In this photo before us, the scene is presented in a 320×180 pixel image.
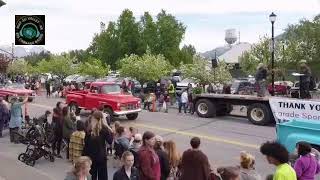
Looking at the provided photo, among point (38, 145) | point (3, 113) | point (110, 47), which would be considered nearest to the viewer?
point (38, 145)

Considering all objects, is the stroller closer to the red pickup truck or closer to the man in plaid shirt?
the man in plaid shirt

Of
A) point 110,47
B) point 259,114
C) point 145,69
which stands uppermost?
point 110,47

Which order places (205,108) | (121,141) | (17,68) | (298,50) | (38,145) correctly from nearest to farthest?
(121,141), (38,145), (205,108), (298,50), (17,68)

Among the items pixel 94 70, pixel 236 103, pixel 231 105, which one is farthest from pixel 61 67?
pixel 236 103

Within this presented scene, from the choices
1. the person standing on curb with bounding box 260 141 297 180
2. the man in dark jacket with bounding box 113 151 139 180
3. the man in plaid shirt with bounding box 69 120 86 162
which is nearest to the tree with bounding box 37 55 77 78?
Answer: the man in plaid shirt with bounding box 69 120 86 162

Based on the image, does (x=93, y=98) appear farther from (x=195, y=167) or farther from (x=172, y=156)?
(x=195, y=167)

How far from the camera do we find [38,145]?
14.4m

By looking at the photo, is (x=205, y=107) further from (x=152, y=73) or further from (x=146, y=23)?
(x=146, y=23)

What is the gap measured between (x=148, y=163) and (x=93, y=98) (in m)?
16.3

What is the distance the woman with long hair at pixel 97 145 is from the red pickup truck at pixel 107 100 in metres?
13.1

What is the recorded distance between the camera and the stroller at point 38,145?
13930mm

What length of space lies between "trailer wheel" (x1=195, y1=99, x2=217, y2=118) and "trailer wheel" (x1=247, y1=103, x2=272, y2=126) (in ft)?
7.73

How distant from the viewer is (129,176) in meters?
7.34

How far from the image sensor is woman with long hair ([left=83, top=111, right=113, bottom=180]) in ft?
31.3
